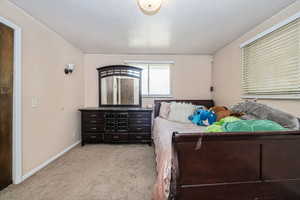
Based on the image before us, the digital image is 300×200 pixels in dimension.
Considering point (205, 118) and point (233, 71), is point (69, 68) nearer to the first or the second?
point (205, 118)

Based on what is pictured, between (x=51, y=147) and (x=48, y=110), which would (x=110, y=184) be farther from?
(x=48, y=110)

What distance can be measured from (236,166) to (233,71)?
2495 mm

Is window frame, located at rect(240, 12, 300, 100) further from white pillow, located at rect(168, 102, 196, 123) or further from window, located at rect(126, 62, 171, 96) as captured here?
window, located at rect(126, 62, 171, 96)

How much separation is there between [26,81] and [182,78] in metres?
3.30

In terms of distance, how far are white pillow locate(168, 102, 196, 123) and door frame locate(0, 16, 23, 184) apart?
242cm

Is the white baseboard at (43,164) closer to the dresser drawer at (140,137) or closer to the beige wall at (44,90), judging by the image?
the beige wall at (44,90)

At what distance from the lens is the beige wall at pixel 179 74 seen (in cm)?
418

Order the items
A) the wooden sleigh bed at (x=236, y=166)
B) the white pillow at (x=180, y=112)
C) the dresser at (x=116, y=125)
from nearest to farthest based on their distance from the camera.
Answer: the wooden sleigh bed at (x=236, y=166)
the white pillow at (x=180, y=112)
the dresser at (x=116, y=125)

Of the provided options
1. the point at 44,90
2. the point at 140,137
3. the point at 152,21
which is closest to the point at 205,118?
the point at 140,137

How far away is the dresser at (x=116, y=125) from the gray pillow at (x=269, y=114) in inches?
75.1

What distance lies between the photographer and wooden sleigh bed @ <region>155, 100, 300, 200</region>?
1201 mm

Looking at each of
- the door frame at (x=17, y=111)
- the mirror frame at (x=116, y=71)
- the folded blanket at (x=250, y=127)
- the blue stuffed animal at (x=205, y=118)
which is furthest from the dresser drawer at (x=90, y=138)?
the folded blanket at (x=250, y=127)

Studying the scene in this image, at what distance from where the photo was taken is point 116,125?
3686 millimetres

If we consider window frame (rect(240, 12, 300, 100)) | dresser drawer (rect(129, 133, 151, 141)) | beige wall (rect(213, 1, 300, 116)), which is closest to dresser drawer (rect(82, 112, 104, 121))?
dresser drawer (rect(129, 133, 151, 141))
